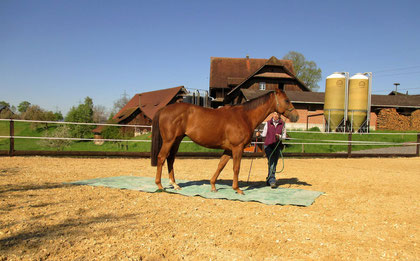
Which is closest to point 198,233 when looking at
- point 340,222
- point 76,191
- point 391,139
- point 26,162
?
point 340,222

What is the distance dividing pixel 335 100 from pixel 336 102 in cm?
18

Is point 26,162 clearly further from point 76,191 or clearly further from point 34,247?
point 34,247

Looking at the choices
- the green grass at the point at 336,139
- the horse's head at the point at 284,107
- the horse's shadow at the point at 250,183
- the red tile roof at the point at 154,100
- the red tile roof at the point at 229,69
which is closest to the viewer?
the horse's head at the point at 284,107

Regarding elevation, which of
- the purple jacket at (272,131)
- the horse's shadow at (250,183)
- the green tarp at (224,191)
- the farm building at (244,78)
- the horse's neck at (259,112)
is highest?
the farm building at (244,78)

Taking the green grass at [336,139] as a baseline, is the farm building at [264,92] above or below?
above

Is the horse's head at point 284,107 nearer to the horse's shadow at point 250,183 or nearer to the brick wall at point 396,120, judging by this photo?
the horse's shadow at point 250,183

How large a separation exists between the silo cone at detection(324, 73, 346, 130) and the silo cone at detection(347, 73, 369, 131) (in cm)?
58

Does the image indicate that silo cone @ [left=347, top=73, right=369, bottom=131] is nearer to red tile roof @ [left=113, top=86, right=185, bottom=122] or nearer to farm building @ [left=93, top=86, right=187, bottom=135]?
farm building @ [left=93, top=86, right=187, bottom=135]

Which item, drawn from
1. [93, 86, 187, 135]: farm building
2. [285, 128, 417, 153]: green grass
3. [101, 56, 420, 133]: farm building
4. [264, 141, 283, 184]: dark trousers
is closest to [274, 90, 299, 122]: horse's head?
[264, 141, 283, 184]: dark trousers

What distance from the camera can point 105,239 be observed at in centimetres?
312

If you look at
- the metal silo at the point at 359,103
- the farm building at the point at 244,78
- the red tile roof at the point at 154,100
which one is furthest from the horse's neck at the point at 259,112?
the farm building at the point at 244,78

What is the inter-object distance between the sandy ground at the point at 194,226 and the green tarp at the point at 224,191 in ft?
0.81

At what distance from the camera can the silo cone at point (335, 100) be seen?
869 inches

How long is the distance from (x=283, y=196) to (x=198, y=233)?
8.56 feet
